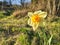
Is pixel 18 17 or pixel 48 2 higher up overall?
pixel 48 2

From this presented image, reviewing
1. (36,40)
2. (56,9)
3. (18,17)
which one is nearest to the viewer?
(36,40)

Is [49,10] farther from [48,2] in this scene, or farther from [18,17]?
[18,17]

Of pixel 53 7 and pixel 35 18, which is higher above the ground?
pixel 35 18

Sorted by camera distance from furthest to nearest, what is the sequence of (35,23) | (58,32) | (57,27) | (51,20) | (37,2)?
(37,2), (51,20), (57,27), (58,32), (35,23)

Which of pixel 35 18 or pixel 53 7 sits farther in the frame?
pixel 53 7

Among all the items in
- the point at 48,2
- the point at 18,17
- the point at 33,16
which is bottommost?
the point at 18,17

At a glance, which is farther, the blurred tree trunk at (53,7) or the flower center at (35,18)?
the blurred tree trunk at (53,7)

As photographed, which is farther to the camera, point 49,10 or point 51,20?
point 49,10

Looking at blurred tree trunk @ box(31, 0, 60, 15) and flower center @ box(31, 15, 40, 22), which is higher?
flower center @ box(31, 15, 40, 22)

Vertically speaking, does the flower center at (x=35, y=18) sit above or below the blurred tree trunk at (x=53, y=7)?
above

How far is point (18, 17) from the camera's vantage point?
7262 mm

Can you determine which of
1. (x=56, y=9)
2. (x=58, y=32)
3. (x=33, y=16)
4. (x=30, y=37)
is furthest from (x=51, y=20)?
(x=33, y=16)

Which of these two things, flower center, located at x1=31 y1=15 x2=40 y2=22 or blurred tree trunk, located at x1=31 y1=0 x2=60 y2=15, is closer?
flower center, located at x1=31 y1=15 x2=40 y2=22

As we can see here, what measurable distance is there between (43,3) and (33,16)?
5578 millimetres
